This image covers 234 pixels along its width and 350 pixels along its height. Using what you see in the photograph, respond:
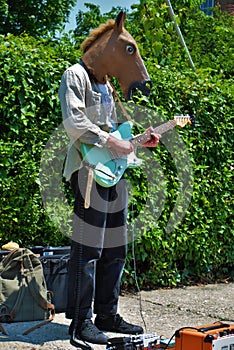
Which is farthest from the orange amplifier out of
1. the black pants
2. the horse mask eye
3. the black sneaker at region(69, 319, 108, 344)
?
the horse mask eye

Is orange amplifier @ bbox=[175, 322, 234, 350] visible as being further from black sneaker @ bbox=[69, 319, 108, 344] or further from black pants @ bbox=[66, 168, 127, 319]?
black pants @ bbox=[66, 168, 127, 319]

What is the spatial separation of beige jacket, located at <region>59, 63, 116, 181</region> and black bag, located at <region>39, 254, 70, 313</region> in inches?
28.9

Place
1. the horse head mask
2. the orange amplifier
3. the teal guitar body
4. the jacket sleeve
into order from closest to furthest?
the orange amplifier
the jacket sleeve
the teal guitar body
the horse head mask

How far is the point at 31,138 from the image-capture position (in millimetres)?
5152

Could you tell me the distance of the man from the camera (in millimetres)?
3793

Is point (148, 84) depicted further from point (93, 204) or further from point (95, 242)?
point (95, 242)

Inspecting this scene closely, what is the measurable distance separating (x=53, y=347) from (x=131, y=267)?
1.98m

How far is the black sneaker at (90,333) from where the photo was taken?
381 cm

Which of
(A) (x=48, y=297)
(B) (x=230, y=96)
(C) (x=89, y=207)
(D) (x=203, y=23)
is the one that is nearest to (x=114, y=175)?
(C) (x=89, y=207)

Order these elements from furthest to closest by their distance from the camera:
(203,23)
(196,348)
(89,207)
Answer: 1. (203,23)
2. (89,207)
3. (196,348)

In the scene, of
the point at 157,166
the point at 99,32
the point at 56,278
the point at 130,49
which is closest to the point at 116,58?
the point at 130,49

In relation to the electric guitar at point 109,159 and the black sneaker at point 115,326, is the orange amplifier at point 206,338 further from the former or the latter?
the electric guitar at point 109,159

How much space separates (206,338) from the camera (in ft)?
9.77

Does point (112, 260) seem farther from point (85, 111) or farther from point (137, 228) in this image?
point (137, 228)
